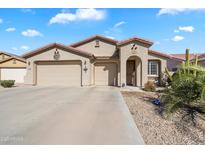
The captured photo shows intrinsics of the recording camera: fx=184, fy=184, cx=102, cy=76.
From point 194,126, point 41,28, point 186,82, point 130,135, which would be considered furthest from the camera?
point 41,28

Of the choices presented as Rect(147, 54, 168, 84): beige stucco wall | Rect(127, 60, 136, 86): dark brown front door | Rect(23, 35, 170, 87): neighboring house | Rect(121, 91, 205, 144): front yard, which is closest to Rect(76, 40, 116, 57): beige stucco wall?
Rect(23, 35, 170, 87): neighboring house

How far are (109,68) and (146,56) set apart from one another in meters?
4.07

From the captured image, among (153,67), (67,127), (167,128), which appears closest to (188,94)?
(167,128)

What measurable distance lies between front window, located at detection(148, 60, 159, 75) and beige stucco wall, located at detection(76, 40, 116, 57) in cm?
419

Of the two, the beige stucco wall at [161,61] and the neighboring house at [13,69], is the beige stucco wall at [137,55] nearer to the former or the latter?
the beige stucco wall at [161,61]

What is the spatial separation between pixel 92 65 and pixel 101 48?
2420 millimetres

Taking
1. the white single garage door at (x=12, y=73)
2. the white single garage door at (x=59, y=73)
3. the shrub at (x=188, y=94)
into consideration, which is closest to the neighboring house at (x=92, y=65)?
the white single garage door at (x=59, y=73)

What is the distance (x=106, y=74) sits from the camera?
1950cm

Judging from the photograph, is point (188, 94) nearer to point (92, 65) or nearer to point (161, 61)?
point (161, 61)

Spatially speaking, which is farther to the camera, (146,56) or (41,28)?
(146,56)

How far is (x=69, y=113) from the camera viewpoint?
23.4 ft
